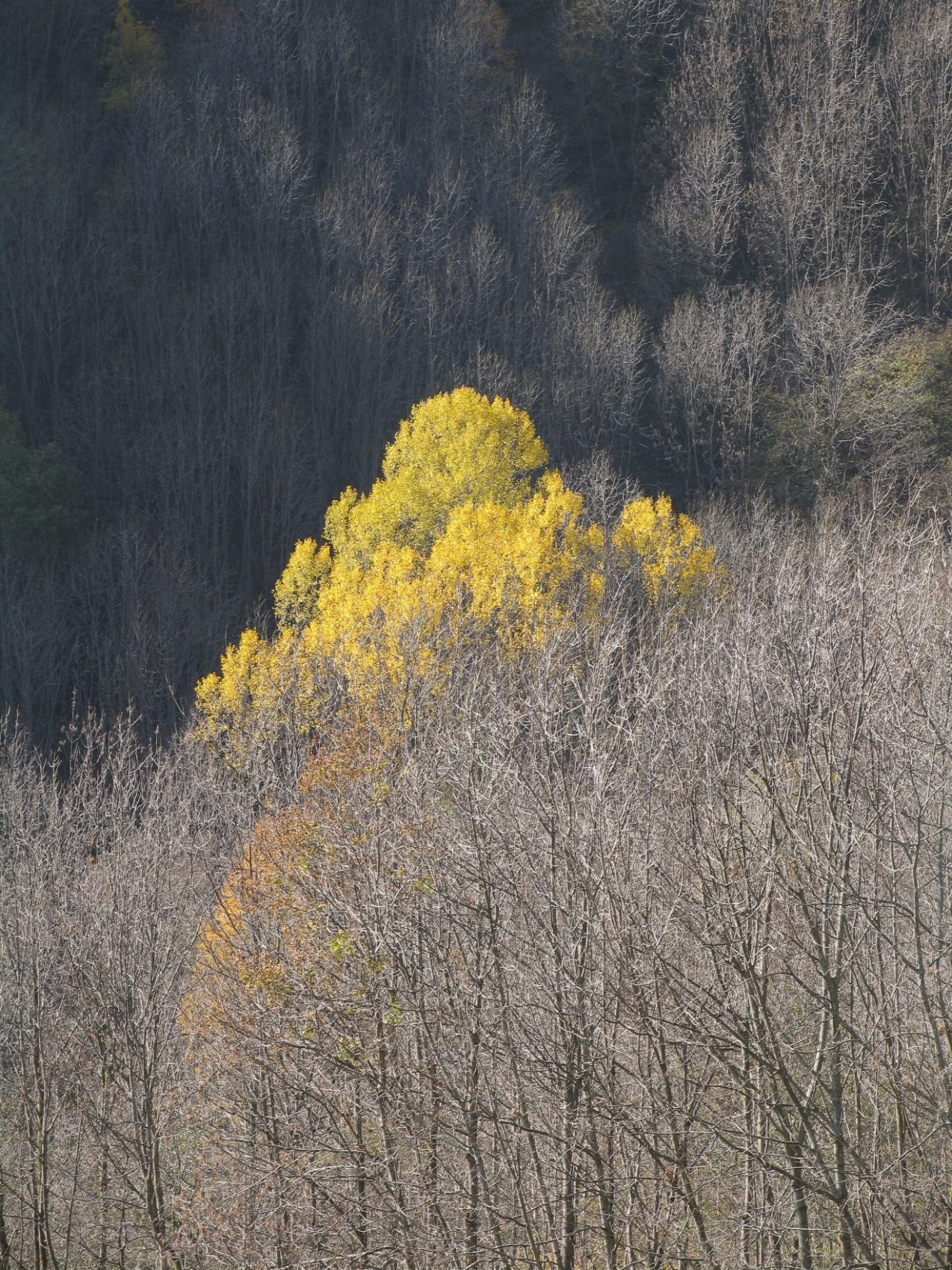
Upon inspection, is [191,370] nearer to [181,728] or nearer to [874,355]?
[181,728]

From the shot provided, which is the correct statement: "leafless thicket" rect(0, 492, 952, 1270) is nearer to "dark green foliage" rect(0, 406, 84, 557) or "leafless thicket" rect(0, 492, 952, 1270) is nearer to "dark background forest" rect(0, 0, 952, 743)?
"dark background forest" rect(0, 0, 952, 743)


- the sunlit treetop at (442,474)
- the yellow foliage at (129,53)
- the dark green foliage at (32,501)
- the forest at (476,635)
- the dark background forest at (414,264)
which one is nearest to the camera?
the forest at (476,635)

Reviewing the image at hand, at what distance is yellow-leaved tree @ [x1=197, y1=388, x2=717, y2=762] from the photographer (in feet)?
75.3

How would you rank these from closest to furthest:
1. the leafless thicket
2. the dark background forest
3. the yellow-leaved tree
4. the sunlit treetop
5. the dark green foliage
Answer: the leafless thicket → the yellow-leaved tree → the sunlit treetop → the dark green foliage → the dark background forest

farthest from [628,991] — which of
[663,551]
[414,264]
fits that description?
[414,264]

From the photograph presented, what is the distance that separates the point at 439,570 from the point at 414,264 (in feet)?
79.6

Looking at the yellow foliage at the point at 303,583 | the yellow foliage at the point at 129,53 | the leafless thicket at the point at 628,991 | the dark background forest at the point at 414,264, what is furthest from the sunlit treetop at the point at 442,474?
the yellow foliage at the point at 129,53

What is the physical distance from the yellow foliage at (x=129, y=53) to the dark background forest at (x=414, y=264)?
0.44 feet

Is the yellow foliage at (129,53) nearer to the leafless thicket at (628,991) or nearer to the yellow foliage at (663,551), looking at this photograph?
the yellow foliage at (663,551)

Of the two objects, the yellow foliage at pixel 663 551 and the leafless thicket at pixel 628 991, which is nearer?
the leafless thicket at pixel 628 991

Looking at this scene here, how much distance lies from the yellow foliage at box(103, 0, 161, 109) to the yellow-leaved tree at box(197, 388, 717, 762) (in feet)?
95.8

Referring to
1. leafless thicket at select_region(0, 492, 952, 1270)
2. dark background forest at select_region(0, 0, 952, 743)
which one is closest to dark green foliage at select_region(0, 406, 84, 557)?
dark background forest at select_region(0, 0, 952, 743)

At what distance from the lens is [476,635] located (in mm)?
24172

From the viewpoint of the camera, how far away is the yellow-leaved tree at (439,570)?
22.9 metres
